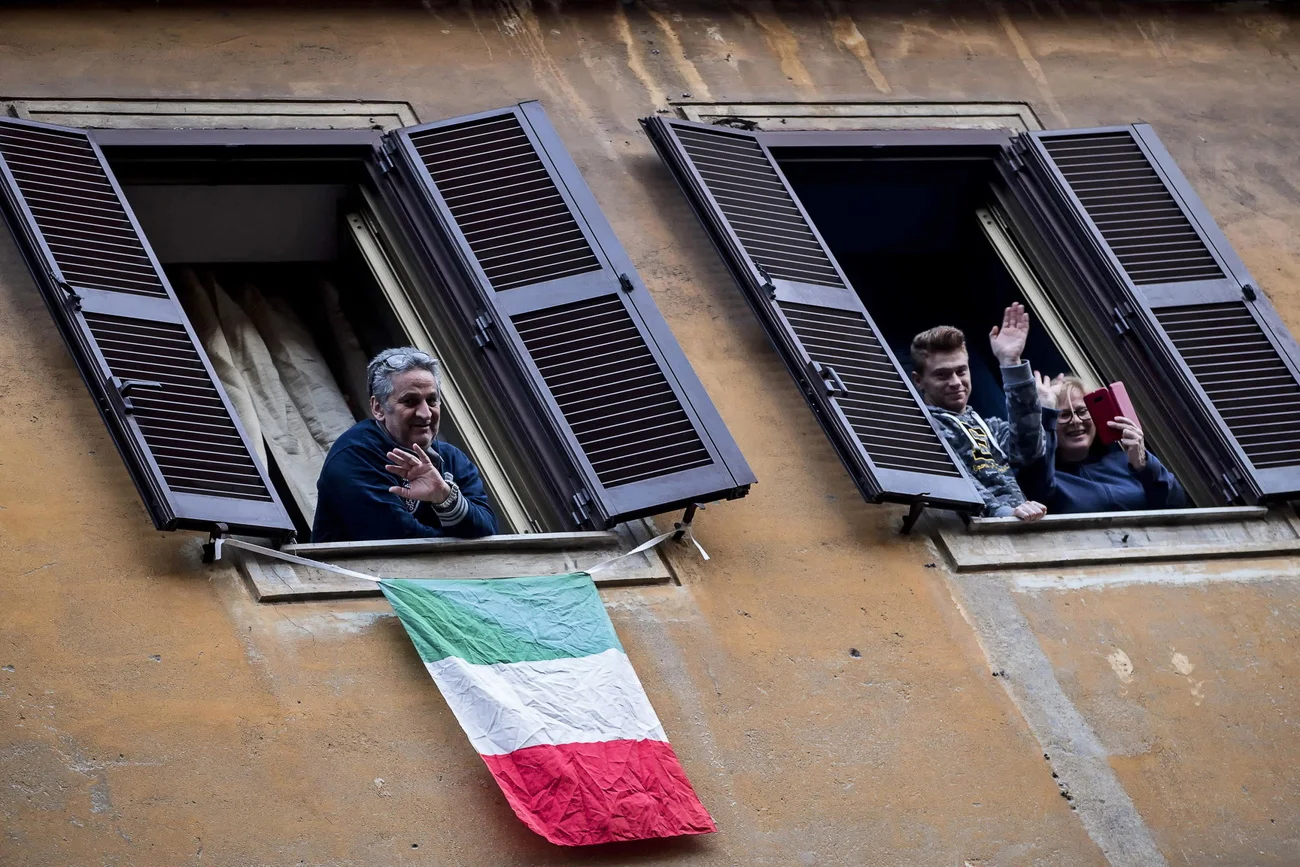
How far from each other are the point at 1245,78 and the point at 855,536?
3.04m

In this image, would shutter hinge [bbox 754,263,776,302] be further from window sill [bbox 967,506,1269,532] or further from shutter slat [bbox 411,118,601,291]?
window sill [bbox 967,506,1269,532]

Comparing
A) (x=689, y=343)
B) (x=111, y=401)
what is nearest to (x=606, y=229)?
(x=689, y=343)

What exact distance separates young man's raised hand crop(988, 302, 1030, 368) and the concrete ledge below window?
1.81 ft

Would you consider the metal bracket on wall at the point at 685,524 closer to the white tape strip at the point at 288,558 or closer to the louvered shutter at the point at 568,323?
the louvered shutter at the point at 568,323

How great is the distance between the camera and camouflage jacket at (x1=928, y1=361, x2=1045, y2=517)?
747 centimetres

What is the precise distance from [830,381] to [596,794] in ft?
5.85

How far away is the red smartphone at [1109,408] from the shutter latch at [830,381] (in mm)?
841

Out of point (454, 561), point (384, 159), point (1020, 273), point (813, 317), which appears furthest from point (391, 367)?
point (1020, 273)

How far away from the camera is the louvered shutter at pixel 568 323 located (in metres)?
7.03

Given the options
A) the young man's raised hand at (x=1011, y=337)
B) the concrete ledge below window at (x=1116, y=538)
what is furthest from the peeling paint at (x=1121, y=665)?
the young man's raised hand at (x=1011, y=337)

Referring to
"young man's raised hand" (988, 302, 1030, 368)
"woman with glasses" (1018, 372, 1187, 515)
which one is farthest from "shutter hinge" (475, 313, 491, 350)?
"woman with glasses" (1018, 372, 1187, 515)

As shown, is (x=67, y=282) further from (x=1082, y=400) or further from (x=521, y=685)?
(x=1082, y=400)

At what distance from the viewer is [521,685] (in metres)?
6.36

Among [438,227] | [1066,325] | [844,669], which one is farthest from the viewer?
[1066,325]
